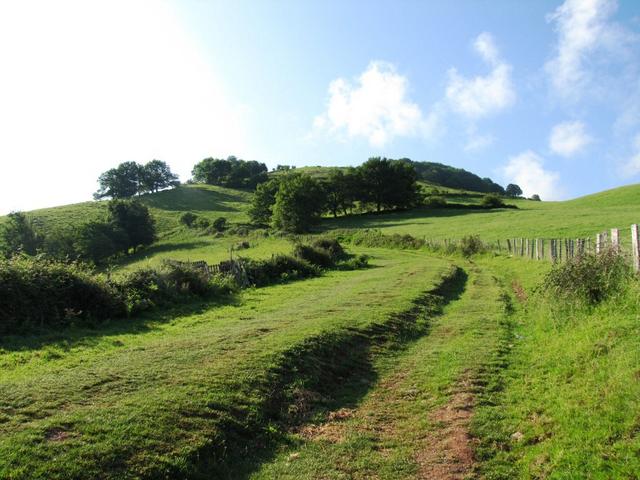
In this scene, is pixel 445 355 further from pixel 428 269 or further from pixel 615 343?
pixel 428 269

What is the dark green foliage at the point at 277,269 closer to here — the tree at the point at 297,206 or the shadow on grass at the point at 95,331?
the shadow on grass at the point at 95,331

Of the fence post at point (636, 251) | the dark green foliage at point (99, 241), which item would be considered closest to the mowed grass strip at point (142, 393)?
the fence post at point (636, 251)

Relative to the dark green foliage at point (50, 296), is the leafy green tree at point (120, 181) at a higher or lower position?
higher

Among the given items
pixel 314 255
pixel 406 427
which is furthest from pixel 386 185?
pixel 406 427

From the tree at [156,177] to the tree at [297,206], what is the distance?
67944 millimetres

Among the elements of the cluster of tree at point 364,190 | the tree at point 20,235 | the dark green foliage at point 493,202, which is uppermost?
the cluster of tree at point 364,190

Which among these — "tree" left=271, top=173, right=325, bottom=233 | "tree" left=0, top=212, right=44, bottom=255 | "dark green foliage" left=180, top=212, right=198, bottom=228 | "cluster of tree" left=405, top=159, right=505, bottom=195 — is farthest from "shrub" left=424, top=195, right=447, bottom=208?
"cluster of tree" left=405, top=159, right=505, bottom=195

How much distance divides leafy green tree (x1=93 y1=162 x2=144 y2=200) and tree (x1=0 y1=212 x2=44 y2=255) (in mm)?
59696

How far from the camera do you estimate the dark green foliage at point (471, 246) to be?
146 ft

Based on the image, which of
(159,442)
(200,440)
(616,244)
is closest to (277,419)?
(200,440)

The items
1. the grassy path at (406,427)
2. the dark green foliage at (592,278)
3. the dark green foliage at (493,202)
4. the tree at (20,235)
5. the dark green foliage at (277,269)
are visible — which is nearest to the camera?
the grassy path at (406,427)

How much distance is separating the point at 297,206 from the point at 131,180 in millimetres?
74888

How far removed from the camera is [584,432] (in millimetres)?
7230

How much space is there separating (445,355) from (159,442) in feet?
26.2
